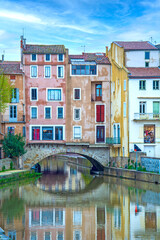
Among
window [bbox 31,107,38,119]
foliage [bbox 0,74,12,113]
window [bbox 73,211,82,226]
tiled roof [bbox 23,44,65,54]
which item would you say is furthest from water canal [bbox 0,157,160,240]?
tiled roof [bbox 23,44,65,54]

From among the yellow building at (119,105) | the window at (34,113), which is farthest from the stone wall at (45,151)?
the window at (34,113)

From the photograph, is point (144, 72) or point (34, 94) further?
point (34, 94)

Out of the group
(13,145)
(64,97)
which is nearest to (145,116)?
(64,97)

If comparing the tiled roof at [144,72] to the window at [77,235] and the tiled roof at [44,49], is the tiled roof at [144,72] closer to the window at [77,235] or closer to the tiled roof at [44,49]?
the tiled roof at [44,49]

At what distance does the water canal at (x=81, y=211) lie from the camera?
27156mm

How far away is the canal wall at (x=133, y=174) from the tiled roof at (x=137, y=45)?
15.0 m

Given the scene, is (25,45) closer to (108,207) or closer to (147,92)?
(147,92)

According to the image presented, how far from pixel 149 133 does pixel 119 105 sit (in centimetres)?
551

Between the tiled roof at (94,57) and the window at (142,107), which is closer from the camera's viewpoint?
the window at (142,107)

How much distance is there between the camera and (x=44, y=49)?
214 feet

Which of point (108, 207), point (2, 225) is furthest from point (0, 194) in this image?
point (2, 225)

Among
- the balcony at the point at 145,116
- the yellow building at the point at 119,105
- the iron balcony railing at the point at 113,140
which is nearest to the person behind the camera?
the balcony at the point at 145,116

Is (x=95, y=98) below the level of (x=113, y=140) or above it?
above

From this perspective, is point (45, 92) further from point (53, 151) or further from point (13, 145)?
point (13, 145)
